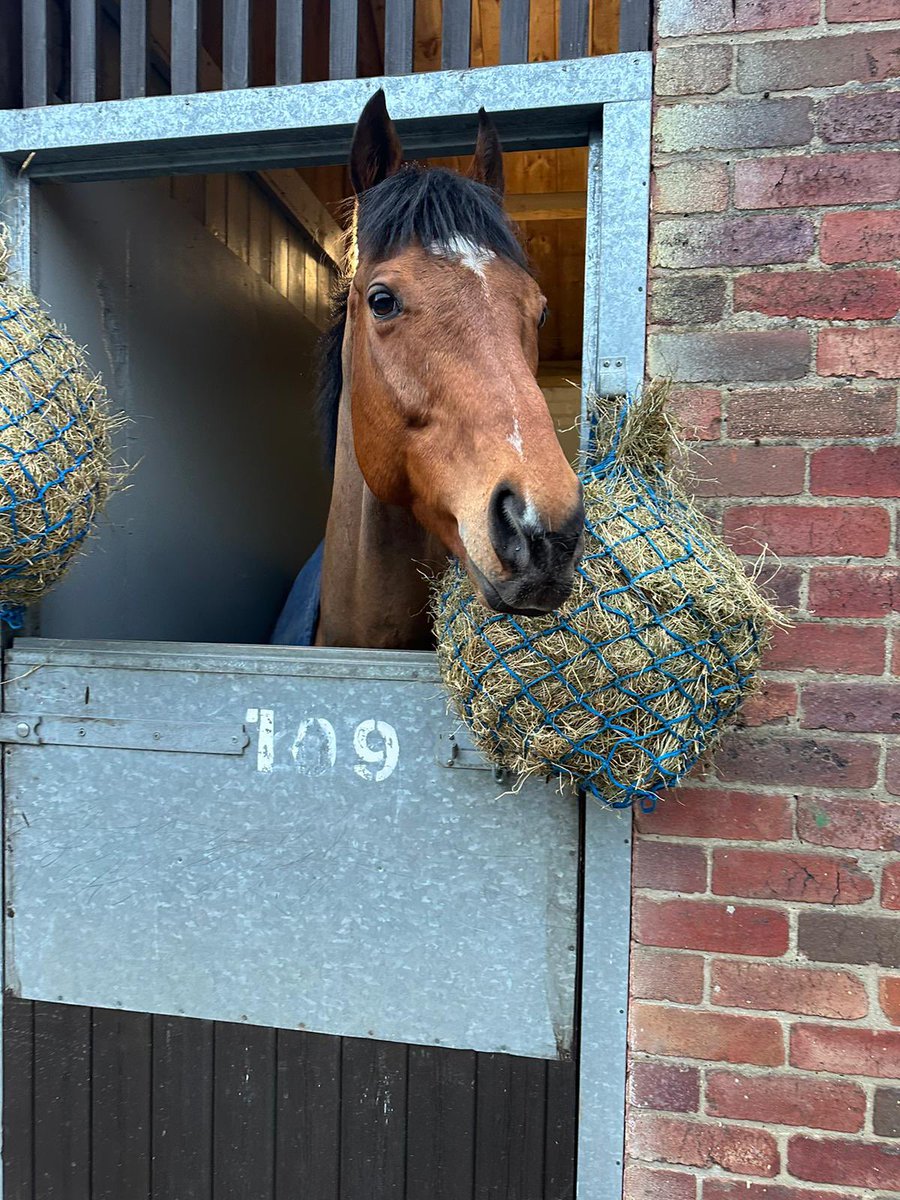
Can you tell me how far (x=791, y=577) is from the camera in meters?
1.47

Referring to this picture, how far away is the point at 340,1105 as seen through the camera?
170 cm

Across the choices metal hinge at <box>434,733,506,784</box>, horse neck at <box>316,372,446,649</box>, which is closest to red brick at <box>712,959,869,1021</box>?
metal hinge at <box>434,733,506,784</box>

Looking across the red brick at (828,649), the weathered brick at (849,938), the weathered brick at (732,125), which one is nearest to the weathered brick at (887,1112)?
the weathered brick at (849,938)

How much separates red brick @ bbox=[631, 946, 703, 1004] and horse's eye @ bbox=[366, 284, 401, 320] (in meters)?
1.30

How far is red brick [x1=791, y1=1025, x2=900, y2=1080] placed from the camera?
1.45 m

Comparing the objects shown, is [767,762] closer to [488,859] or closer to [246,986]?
[488,859]

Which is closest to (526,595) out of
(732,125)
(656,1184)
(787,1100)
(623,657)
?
(623,657)

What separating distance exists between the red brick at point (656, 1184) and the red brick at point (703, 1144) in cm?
3

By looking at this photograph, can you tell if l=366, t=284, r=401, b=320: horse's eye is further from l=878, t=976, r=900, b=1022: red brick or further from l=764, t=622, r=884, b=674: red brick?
l=878, t=976, r=900, b=1022: red brick

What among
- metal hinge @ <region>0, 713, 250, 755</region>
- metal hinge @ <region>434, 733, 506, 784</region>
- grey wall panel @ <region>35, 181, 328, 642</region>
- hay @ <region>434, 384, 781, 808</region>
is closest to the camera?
hay @ <region>434, 384, 781, 808</region>

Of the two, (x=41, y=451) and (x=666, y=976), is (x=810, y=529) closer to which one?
(x=666, y=976)

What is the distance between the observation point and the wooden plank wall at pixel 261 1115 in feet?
5.32

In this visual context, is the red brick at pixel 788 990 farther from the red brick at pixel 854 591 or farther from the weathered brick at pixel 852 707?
the red brick at pixel 854 591

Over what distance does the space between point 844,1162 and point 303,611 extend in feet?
6.01
